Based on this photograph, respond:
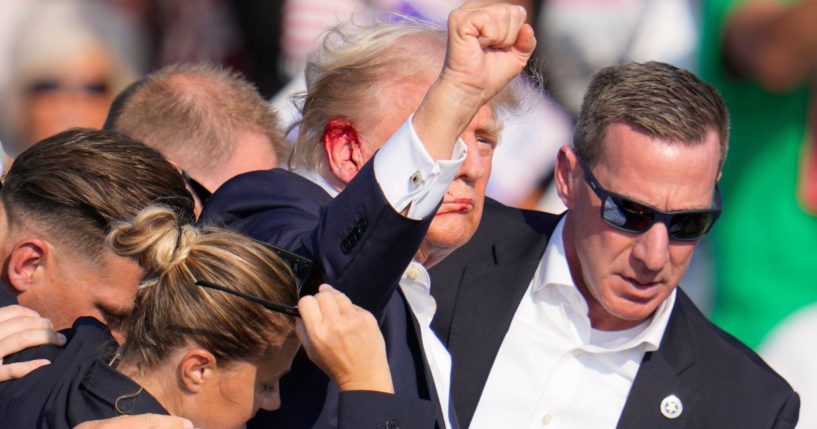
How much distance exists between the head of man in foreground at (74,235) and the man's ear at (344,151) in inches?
12.6

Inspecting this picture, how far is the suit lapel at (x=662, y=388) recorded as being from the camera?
3.27 metres

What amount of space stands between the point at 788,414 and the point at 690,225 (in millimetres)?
541

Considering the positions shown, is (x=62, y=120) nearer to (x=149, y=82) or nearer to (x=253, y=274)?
(x=149, y=82)

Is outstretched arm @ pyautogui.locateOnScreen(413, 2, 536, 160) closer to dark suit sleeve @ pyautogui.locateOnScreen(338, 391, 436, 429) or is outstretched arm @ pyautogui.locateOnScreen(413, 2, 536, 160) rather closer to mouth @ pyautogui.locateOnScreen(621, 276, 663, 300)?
dark suit sleeve @ pyautogui.locateOnScreen(338, 391, 436, 429)

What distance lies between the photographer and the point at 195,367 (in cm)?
221

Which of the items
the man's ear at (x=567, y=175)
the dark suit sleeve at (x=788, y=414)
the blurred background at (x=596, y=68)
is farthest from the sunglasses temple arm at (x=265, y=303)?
the blurred background at (x=596, y=68)

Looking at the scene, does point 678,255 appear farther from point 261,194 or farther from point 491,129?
point 261,194

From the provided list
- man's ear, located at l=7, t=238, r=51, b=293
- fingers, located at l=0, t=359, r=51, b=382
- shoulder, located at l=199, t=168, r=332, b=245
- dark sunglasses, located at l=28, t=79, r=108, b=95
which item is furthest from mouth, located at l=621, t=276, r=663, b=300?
dark sunglasses, located at l=28, t=79, r=108, b=95

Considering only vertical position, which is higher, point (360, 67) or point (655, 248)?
point (360, 67)

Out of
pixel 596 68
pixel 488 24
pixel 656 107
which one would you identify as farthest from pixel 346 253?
pixel 596 68

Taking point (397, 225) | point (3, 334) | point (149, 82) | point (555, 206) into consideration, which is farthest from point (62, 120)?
point (397, 225)

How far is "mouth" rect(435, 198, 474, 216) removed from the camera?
2695mm

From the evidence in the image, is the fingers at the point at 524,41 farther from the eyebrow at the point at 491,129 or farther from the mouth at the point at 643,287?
the mouth at the point at 643,287

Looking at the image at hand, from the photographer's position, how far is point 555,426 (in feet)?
10.9
